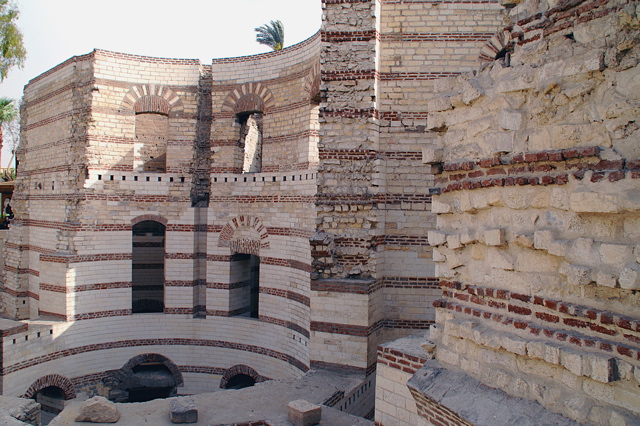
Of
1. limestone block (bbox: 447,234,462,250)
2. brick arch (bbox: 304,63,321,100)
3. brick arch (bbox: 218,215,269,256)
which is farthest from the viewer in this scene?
brick arch (bbox: 218,215,269,256)

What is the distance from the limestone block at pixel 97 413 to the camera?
7008mm

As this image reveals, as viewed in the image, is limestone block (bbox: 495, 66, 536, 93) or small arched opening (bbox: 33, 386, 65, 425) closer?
limestone block (bbox: 495, 66, 536, 93)

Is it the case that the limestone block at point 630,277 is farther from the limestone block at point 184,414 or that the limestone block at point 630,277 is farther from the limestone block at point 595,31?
the limestone block at point 184,414

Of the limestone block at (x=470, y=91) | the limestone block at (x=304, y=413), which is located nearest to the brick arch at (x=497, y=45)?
the limestone block at (x=470, y=91)

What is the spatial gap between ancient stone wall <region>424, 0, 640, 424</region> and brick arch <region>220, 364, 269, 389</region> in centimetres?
862

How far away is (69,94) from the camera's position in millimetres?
13289

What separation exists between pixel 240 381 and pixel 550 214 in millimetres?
10910

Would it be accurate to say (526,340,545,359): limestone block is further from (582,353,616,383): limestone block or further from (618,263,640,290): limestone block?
(618,263,640,290): limestone block

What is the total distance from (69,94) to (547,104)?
44.1ft

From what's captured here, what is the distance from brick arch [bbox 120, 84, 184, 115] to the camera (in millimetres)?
12984

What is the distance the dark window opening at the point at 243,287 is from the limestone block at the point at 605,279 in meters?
10.6

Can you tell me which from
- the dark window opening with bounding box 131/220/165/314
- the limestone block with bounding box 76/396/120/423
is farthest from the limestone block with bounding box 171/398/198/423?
the dark window opening with bounding box 131/220/165/314

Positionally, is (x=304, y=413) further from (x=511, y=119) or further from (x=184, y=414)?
(x=511, y=119)

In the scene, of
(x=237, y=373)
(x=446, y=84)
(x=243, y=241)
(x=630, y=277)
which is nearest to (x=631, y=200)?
(x=630, y=277)
